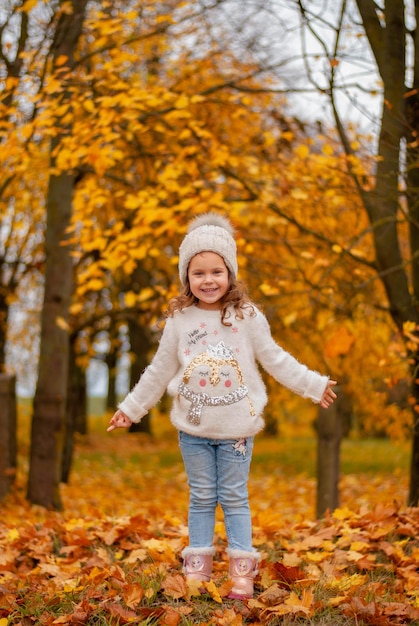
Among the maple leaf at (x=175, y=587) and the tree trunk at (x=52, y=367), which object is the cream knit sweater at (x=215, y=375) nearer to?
the maple leaf at (x=175, y=587)

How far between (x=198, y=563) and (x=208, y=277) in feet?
4.40

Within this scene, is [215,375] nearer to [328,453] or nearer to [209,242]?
[209,242]

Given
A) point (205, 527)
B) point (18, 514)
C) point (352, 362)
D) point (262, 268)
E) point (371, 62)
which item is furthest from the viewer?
point (352, 362)

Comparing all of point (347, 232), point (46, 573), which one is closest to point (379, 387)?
point (347, 232)

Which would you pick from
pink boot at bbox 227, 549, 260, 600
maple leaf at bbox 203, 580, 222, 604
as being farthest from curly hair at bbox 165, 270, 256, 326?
maple leaf at bbox 203, 580, 222, 604

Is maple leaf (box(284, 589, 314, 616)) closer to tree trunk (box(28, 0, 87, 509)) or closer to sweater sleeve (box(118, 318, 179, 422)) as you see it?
sweater sleeve (box(118, 318, 179, 422))

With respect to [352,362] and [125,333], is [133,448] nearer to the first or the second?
[125,333]

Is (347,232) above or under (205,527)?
above

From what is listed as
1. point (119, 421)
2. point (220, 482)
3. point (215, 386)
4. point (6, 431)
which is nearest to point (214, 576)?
point (220, 482)

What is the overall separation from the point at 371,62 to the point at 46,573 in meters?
5.09

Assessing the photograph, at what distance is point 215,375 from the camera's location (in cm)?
338

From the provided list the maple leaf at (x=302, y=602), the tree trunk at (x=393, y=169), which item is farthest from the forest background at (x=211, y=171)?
the maple leaf at (x=302, y=602)

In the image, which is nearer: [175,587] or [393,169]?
[175,587]

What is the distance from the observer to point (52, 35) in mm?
7578
